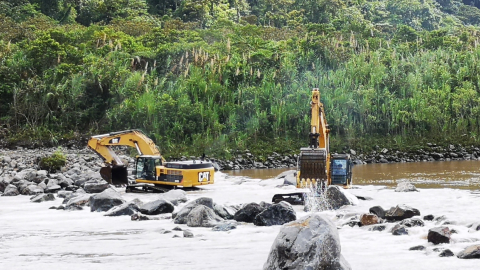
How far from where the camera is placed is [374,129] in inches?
1507

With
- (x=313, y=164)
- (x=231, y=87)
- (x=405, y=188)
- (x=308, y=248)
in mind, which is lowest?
(x=405, y=188)

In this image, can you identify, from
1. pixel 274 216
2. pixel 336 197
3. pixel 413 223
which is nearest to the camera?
pixel 413 223

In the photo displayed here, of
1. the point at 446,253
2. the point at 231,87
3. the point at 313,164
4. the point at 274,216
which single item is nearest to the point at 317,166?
the point at 313,164

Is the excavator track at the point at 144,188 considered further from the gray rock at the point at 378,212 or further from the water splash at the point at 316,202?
the gray rock at the point at 378,212

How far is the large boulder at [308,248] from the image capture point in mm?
7922

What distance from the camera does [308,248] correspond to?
26.2ft

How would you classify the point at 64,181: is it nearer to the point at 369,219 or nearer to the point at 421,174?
the point at 369,219

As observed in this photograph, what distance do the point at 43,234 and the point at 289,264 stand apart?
6204 millimetres

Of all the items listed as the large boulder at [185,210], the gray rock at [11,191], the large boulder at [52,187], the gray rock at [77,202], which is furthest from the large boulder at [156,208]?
the gray rock at [11,191]

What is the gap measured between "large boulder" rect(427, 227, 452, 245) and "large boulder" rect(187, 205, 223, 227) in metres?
4.23

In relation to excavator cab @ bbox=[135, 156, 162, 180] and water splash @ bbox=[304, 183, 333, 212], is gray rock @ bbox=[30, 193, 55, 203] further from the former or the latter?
water splash @ bbox=[304, 183, 333, 212]

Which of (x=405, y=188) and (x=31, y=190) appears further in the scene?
(x=31, y=190)

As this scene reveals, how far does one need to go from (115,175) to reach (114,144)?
1052 millimetres

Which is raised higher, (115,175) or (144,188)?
(115,175)
